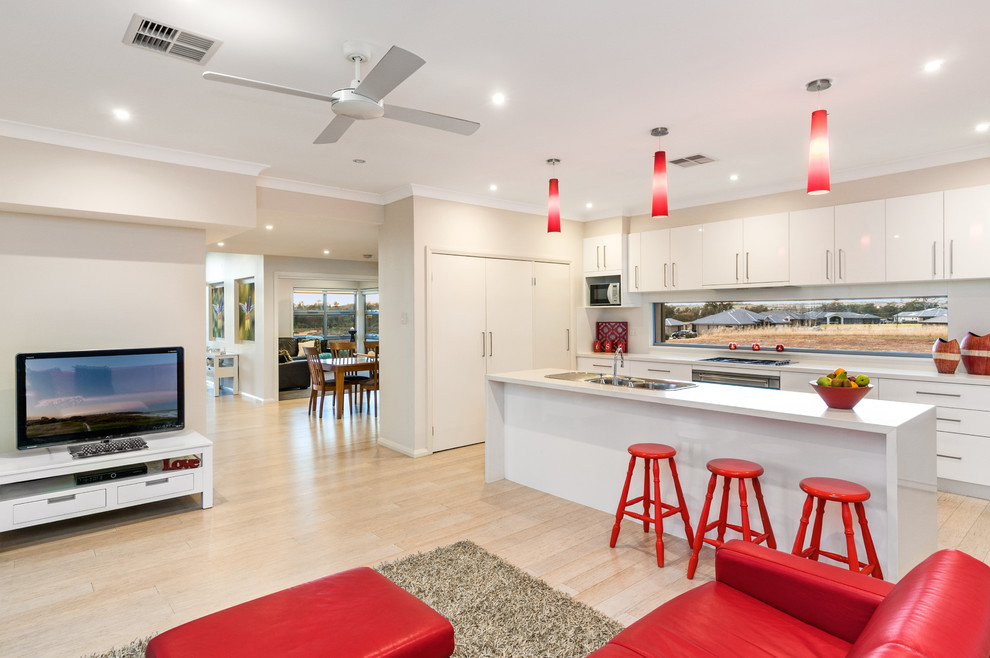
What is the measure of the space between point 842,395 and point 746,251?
302 cm

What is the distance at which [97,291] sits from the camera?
4074mm

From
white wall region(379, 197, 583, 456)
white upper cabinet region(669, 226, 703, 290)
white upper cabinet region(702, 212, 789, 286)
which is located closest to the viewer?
white upper cabinet region(702, 212, 789, 286)

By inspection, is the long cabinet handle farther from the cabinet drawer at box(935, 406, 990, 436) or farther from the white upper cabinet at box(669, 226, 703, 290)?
the white upper cabinet at box(669, 226, 703, 290)

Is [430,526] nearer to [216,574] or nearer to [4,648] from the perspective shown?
[216,574]

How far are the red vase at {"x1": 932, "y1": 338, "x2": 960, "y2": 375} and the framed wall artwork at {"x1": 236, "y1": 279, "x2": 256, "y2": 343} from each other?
8.86 metres

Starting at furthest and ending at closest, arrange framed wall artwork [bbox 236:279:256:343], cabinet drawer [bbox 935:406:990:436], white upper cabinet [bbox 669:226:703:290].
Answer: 1. framed wall artwork [bbox 236:279:256:343]
2. white upper cabinet [bbox 669:226:703:290]
3. cabinet drawer [bbox 935:406:990:436]

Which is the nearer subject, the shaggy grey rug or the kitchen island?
the shaggy grey rug

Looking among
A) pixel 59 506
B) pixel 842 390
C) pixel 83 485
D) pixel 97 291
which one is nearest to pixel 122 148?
pixel 97 291

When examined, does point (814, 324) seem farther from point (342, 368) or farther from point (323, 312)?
point (323, 312)

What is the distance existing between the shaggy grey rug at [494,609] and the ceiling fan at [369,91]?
229 centimetres

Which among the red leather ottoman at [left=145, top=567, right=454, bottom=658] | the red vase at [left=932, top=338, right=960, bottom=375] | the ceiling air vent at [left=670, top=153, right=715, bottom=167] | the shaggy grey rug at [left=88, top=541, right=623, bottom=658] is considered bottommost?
the shaggy grey rug at [left=88, top=541, right=623, bottom=658]

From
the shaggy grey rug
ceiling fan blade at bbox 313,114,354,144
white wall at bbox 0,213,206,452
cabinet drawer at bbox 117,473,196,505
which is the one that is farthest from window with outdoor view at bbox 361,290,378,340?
the shaggy grey rug

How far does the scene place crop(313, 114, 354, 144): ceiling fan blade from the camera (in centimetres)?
276

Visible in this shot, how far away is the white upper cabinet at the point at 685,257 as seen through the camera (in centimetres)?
571
